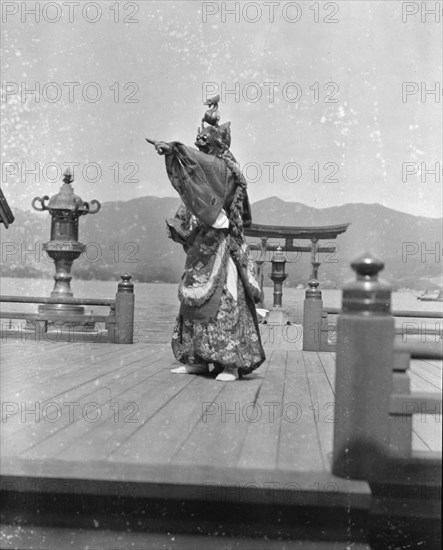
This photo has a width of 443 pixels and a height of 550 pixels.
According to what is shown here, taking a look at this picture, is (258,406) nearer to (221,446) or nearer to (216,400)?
(216,400)

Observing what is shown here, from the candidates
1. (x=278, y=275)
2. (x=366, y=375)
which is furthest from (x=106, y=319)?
(x=278, y=275)

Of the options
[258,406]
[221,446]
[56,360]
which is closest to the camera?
[221,446]

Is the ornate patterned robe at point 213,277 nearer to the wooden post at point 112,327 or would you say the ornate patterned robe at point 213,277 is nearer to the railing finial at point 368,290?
the railing finial at point 368,290

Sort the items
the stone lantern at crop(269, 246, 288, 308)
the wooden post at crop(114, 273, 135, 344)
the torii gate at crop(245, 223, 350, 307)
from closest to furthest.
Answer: the wooden post at crop(114, 273, 135, 344) < the stone lantern at crop(269, 246, 288, 308) < the torii gate at crop(245, 223, 350, 307)

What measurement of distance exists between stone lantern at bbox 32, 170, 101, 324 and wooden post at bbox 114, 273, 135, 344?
2811 millimetres

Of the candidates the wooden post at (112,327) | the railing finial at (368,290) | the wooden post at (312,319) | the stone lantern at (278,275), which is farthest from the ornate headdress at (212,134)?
the stone lantern at (278,275)

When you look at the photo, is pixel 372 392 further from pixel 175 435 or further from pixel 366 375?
pixel 175 435

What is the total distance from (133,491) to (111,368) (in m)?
2.79

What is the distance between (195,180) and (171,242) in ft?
212

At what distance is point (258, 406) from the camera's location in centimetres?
366

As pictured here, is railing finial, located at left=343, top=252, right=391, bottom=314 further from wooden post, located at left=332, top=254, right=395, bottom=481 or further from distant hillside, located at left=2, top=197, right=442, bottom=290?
distant hillside, located at left=2, top=197, right=442, bottom=290

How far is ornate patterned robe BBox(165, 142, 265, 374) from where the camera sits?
4383 millimetres

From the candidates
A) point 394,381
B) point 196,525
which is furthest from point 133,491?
point 394,381

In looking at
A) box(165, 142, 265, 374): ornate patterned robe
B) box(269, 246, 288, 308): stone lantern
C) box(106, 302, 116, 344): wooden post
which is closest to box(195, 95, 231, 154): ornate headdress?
box(165, 142, 265, 374): ornate patterned robe
